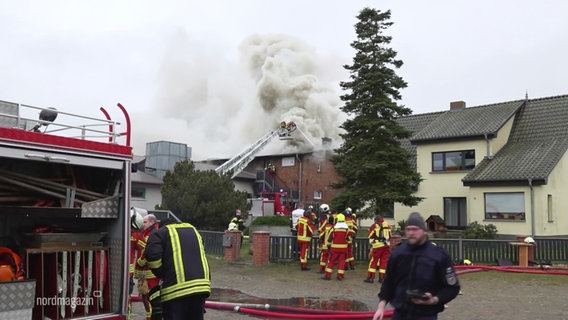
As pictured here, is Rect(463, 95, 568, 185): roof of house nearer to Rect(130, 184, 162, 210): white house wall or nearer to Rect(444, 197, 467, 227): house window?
Rect(444, 197, 467, 227): house window

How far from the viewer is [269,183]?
115 ft

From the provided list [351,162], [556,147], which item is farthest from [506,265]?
[556,147]

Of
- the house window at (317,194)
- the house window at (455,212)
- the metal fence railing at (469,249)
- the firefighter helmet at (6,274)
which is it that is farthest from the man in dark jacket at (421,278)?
the house window at (317,194)

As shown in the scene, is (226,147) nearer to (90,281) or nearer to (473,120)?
(473,120)

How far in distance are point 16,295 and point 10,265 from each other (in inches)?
21.2

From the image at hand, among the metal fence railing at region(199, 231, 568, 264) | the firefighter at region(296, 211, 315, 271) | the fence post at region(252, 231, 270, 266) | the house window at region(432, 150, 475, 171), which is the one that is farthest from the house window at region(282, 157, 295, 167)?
the firefighter at region(296, 211, 315, 271)

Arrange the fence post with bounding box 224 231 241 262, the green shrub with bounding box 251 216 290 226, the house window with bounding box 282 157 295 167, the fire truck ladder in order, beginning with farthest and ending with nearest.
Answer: the house window with bounding box 282 157 295 167
the fire truck ladder
the green shrub with bounding box 251 216 290 226
the fence post with bounding box 224 231 241 262

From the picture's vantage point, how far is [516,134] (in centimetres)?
2314

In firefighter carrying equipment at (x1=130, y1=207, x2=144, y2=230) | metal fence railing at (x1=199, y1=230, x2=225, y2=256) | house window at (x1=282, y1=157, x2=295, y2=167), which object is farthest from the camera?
house window at (x1=282, y1=157, x2=295, y2=167)

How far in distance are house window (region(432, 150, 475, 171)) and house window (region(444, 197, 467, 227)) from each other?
4.65 feet

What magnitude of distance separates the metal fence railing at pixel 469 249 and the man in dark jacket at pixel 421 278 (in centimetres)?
996

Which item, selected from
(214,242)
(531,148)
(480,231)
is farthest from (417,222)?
(531,148)

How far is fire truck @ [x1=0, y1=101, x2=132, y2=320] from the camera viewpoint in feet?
16.4

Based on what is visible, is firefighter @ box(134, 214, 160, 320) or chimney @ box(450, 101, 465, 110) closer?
firefighter @ box(134, 214, 160, 320)
